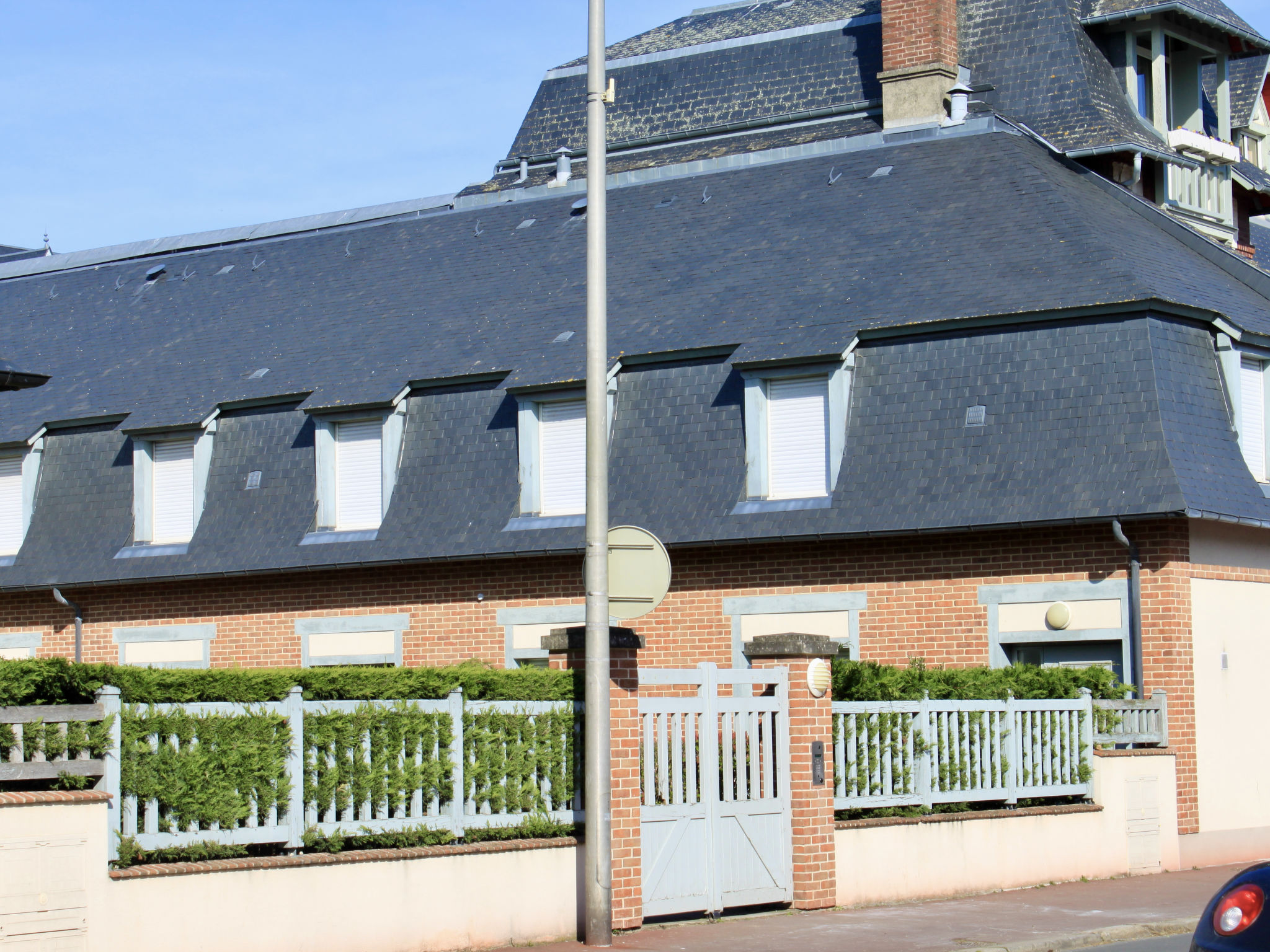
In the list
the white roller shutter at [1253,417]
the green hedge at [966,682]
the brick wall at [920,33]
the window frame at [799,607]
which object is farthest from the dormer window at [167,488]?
the white roller shutter at [1253,417]

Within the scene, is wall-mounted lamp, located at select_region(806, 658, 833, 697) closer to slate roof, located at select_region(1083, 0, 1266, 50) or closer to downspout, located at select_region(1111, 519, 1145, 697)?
downspout, located at select_region(1111, 519, 1145, 697)

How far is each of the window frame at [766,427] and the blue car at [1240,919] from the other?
13.9 meters

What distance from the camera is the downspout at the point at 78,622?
26047mm

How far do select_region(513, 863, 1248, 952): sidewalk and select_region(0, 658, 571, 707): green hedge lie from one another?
6.40ft

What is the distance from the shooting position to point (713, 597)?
2200cm

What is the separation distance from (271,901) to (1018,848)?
318 inches

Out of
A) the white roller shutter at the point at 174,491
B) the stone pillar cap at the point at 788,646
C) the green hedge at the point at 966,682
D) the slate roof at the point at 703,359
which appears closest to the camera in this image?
the stone pillar cap at the point at 788,646

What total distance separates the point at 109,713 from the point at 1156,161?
763 inches

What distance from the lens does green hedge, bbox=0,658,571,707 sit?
10914 mm

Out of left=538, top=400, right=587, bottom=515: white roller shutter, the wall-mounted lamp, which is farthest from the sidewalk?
left=538, top=400, right=587, bottom=515: white roller shutter

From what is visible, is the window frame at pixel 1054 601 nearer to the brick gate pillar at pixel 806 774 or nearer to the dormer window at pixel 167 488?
the brick gate pillar at pixel 806 774

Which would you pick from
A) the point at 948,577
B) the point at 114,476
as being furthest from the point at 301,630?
the point at 948,577

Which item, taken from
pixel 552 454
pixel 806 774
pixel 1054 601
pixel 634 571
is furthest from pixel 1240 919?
pixel 552 454

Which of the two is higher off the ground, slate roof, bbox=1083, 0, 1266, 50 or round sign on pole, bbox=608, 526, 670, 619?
slate roof, bbox=1083, 0, 1266, 50
